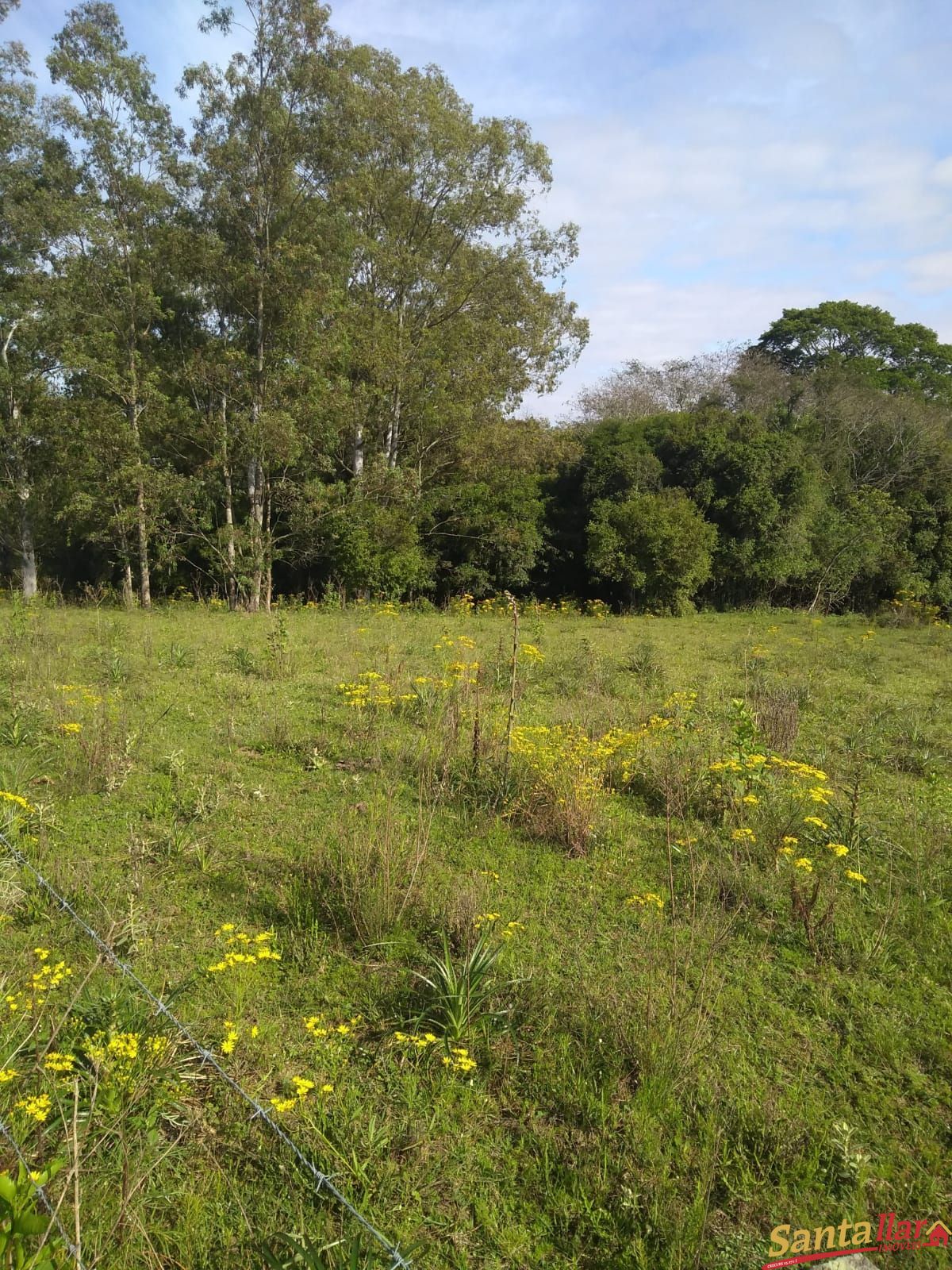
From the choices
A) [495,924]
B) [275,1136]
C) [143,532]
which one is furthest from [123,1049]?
[143,532]

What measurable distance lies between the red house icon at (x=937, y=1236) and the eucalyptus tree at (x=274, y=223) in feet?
48.2

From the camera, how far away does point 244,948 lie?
10.3ft

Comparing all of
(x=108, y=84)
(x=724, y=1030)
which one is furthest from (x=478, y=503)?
(x=724, y=1030)

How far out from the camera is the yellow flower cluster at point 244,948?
2.77 metres

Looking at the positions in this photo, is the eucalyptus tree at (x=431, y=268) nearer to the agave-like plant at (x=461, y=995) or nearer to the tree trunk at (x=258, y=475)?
the tree trunk at (x=258, y=475)

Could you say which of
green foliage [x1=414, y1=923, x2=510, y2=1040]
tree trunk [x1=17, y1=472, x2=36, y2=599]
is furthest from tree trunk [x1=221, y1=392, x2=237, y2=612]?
green foliage [x1=414, y1=923, x2=510, y2=1040]

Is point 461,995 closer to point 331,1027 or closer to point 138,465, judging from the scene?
point 331,1027

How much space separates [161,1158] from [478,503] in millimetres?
17405

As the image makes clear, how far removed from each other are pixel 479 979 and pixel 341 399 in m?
14.4

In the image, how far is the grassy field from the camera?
2.10m

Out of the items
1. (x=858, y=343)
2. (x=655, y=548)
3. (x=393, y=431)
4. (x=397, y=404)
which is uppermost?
(x=858, y=343)

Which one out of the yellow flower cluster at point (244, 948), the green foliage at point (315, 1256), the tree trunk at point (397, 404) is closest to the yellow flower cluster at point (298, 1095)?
the green foliage at point (315, 1256)

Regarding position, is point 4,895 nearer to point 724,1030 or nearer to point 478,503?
point 724,1030

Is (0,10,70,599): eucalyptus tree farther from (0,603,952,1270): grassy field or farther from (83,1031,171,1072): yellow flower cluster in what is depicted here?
(83,1031,171,1072): yellow flower cluster
